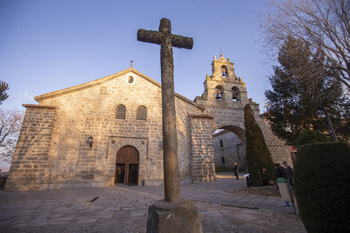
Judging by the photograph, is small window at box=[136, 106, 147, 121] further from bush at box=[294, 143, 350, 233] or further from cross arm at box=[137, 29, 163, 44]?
bush at box=[294, 143, 350, 233]

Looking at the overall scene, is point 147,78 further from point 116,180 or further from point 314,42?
point 314,42

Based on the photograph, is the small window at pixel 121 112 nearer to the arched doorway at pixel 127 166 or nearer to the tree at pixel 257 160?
the arched doorway at pixel 127 166

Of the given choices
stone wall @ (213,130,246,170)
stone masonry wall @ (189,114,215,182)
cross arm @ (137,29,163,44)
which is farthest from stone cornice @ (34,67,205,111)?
stone wall @ (213,130,246,170)

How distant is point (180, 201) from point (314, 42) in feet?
31.7

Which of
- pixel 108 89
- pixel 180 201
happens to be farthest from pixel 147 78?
pixel 180 201

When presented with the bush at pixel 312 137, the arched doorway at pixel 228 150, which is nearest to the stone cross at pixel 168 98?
the bush at pixel 312 137

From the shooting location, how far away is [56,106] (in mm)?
10367

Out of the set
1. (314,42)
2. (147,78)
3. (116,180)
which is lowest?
(116,180)

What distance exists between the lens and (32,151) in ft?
30.7

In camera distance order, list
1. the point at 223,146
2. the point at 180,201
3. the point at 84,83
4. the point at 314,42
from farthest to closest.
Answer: the point at 223,146 < the point at 84,83 < the point at 314,42 < the point at 180,201

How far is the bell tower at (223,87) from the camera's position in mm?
14701

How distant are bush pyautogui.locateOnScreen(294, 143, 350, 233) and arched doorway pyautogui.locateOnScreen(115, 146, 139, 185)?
9786 mm

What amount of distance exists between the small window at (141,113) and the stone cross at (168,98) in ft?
28.3

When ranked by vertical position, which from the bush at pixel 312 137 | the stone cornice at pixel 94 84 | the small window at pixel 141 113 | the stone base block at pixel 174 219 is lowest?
the stone base block at pixel 174 219
